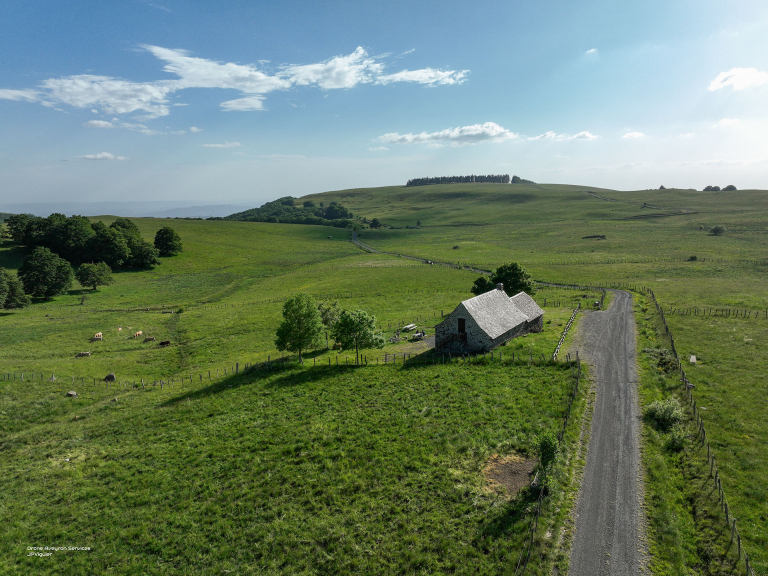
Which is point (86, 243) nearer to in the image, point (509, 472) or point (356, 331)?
point (356, 331)

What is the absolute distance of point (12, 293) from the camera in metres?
72.9

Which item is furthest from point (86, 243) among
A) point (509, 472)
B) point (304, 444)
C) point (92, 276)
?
point (509, 472)

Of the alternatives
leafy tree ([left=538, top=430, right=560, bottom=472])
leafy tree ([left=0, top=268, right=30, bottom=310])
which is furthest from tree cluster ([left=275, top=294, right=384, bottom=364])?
leafy tree ([left=0, top=268, right=30, bottom=310])

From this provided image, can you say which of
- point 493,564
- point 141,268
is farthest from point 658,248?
point 141,268

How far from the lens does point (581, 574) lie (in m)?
16.7

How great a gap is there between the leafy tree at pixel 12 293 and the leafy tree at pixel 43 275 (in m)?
6.46

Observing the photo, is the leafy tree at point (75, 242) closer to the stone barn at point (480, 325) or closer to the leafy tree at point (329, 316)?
the leafy tree at point (329, 316)

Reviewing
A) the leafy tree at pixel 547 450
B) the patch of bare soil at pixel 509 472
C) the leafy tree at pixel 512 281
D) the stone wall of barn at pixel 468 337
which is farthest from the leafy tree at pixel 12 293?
the leafy tree at pixel 547 450

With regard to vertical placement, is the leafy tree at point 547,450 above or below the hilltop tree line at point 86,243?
below

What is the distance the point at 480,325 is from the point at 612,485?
77.2ft

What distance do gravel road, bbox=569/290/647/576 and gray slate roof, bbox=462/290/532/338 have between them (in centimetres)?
1021

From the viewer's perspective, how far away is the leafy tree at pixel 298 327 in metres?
44.2

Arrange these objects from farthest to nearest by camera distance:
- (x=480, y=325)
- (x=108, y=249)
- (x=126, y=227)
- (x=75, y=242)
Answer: (x=126, y=227) → (x=108, y=249) → (x=75, y=242) → (x=480, y=325)

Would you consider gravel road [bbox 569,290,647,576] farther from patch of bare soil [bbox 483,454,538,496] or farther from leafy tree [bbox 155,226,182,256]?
leafy tree [bbox 155,226,182,256]
